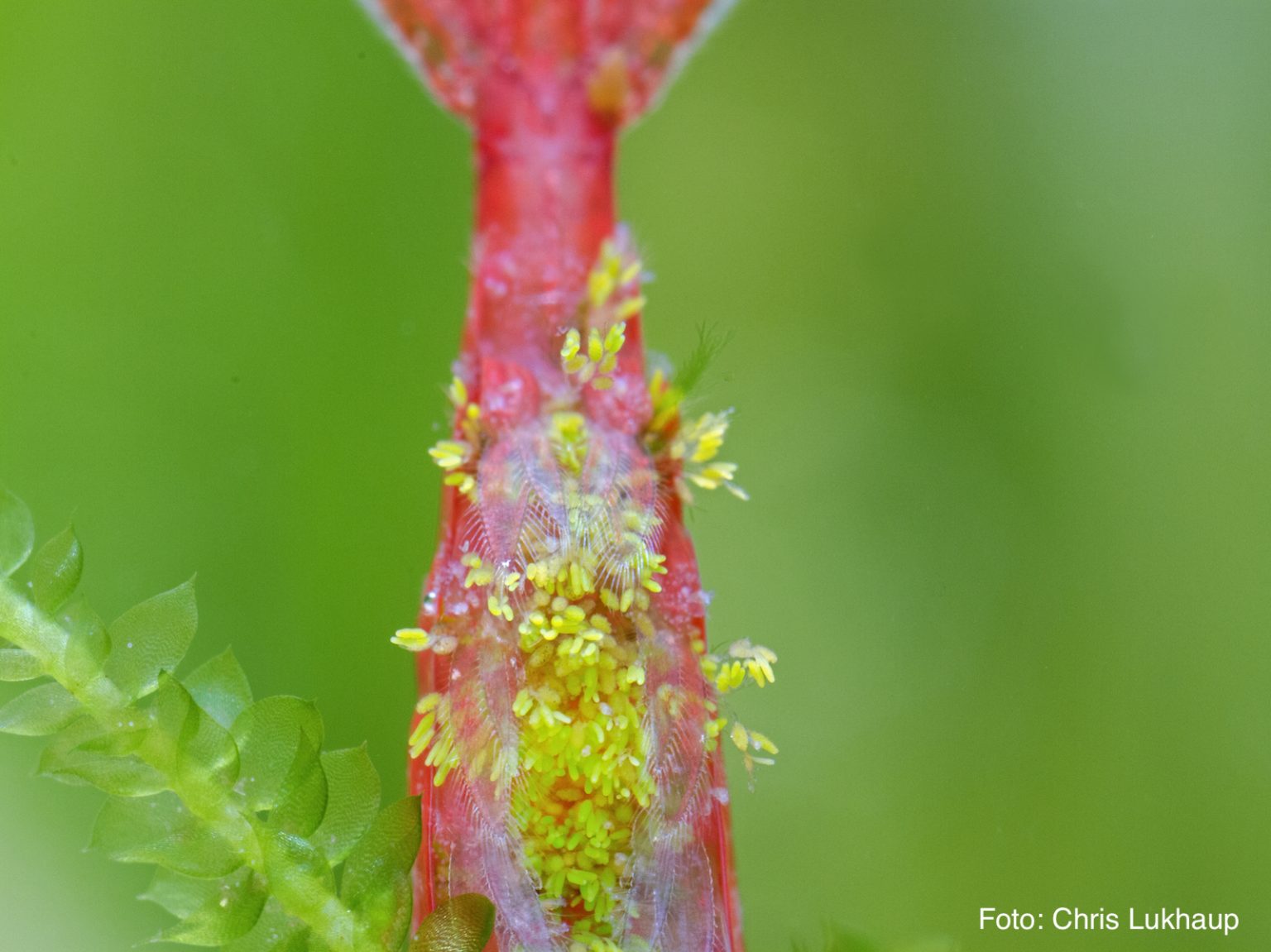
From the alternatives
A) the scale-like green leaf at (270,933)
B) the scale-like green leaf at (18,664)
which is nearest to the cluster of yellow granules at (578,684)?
the scale-like green leaf at (270,933)

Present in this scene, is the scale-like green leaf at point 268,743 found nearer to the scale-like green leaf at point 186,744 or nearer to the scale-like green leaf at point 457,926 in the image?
the scale-like green leaf at point 186,744

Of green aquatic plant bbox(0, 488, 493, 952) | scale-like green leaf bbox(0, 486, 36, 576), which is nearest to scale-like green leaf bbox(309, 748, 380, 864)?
green aquatic plant bbox(0, 488, 493, 952)

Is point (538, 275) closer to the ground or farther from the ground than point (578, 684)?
farther from the ground

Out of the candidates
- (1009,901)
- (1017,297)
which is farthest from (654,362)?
(1009,901)

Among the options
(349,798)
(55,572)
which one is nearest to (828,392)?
(349,798)

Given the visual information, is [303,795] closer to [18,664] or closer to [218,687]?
[218,687]

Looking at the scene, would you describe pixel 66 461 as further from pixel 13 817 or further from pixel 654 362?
pixel 654 362
